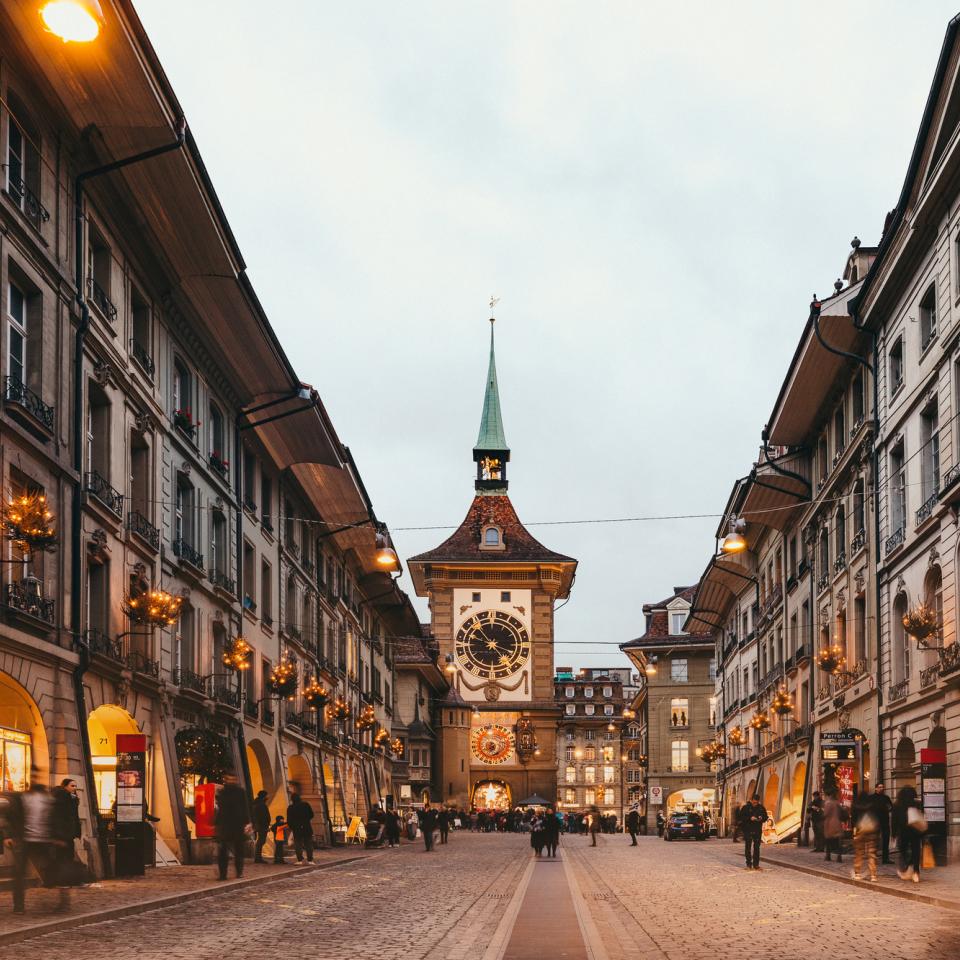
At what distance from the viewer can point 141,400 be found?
102 feet

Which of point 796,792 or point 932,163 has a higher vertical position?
point 932,163

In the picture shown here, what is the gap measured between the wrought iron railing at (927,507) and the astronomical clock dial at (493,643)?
84.5 meters

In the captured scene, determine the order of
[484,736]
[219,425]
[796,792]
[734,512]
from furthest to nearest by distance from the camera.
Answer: [484,736], [734,512], [796,792], [219,425]

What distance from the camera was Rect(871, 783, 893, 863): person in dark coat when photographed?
2703 centimetres

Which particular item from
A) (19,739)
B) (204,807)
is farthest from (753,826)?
(19,739)

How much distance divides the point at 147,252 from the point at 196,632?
9.08 metres

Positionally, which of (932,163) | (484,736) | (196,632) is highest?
(932,163)

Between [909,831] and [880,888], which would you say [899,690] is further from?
[880,888]

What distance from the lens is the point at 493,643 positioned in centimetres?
11781

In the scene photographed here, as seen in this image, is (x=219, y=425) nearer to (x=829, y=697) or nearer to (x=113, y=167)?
(x=113, y=167)

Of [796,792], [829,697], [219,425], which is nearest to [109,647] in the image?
[219,425]

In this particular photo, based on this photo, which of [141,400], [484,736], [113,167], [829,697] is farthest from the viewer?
[484,736]

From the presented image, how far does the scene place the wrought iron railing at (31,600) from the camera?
74.7 feet

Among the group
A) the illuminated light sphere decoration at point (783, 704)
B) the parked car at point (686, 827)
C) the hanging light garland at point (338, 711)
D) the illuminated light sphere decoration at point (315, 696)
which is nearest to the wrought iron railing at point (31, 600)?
the illuminated light sphere decoration at point (315, 696)
